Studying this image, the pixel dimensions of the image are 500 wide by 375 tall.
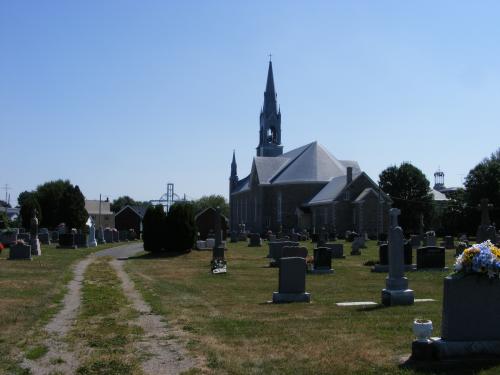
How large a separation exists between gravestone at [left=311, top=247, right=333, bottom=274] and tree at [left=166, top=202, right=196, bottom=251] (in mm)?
13532

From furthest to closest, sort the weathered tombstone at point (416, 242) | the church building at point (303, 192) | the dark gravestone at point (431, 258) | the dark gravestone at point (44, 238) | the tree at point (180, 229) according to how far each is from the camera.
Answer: the church building at point (303, 192) → the dark gravestone at point (44, 238) → the weathered tombstone at point (416, 242) → the tree at point (180, 229) → the dark gravestone at point (431, 258)

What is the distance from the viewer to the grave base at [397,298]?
13195 mm

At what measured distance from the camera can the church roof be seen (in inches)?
3049

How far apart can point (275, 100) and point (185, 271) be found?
7449cm

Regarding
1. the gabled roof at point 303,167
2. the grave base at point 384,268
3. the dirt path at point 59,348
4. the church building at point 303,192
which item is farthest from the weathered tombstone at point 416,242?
the gabled roof at point 303,167

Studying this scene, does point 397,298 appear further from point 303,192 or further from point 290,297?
point 303,192

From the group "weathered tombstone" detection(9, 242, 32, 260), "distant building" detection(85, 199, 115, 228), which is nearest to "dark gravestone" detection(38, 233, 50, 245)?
"weathered tombstone" detection(9, 242, 32, 260)

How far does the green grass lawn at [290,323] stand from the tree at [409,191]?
2230 inches

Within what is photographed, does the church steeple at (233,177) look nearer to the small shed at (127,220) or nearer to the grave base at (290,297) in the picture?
the small shed at (127,220)

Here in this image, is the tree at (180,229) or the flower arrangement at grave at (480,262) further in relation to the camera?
the tree at (180,229)

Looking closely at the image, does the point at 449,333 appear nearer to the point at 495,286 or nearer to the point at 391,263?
the point at 495,286

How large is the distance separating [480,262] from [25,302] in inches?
381

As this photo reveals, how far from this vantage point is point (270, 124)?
3797 inches

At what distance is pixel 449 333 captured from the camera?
766 cm
